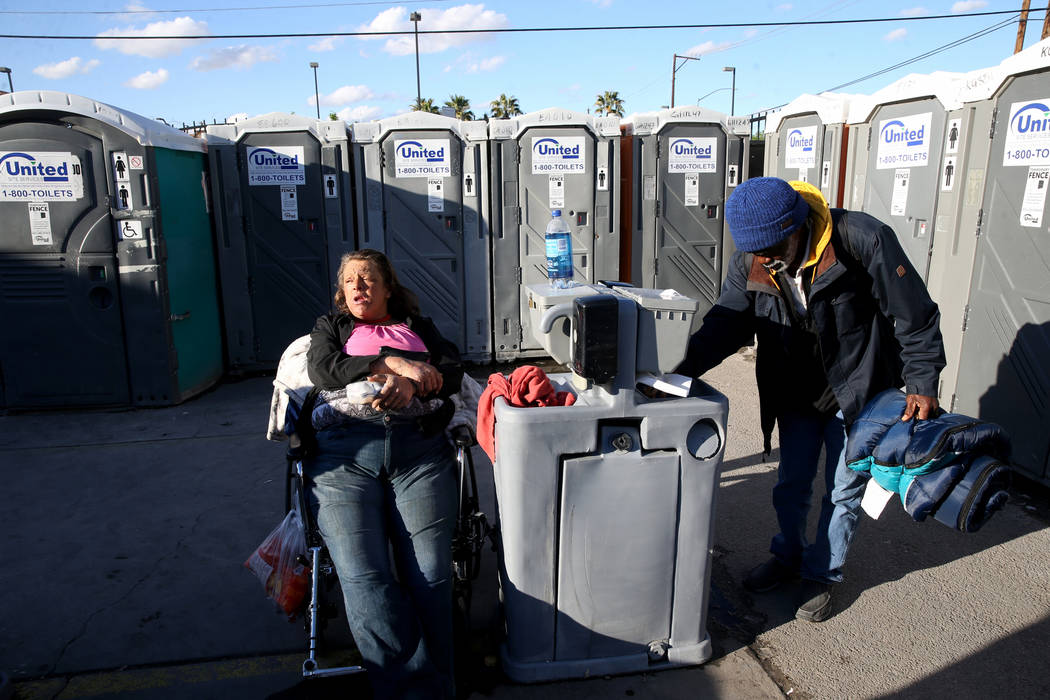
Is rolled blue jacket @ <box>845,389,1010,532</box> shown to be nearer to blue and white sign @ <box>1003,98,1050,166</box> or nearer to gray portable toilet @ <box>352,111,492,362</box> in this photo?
blue and white sign @ <box>1003,98,1050,166</box>

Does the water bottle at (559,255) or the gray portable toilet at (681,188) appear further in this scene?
the gray portable toilet at (681,188)

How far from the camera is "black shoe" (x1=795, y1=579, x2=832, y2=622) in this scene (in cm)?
302

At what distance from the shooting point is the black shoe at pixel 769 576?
3.24m

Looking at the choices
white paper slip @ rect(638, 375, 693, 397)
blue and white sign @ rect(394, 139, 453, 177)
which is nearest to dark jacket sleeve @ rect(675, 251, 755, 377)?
white paper slip @ rect(638, 375, 693, 397)

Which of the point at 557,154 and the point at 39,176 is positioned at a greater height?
the point at 557,154

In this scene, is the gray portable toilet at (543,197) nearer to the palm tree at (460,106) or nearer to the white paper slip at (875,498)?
the white paper slip at (875,498)

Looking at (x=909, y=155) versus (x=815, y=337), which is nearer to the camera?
(x=815, y=337)

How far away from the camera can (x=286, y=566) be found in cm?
281

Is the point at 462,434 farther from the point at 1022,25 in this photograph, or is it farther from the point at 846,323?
the point at 1022,25

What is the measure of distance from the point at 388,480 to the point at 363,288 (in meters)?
0.81

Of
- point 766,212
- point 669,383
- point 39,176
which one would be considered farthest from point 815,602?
point 39,176

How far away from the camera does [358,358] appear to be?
9.07 feet

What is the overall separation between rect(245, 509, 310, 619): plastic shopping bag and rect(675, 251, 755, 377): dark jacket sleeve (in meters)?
1.70

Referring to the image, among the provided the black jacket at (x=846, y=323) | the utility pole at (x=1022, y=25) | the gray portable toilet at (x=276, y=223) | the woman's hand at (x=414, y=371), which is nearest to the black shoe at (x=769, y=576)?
the black jacket at (x=846, y=323)
